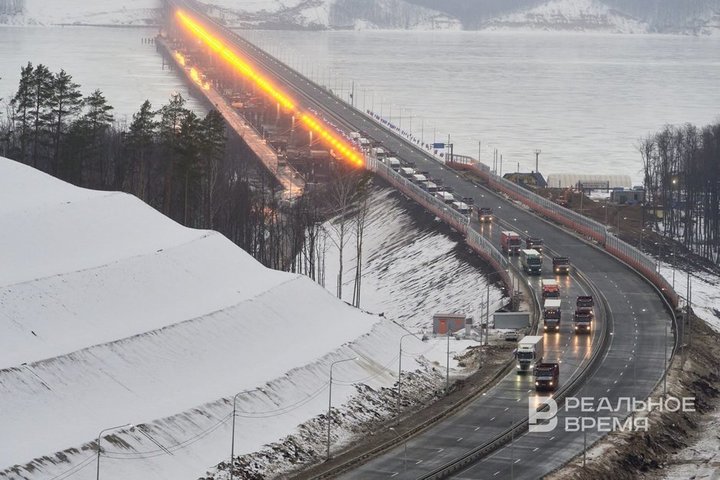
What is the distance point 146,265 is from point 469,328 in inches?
838

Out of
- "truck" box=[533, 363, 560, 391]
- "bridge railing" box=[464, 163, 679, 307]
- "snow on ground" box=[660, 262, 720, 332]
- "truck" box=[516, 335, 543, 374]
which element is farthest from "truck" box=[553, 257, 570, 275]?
"truck" box=[533, 363, 560, 391]

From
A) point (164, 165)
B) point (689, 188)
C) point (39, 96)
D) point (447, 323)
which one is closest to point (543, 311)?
point (447, 323)

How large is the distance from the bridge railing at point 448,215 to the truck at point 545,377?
2627 centimetres

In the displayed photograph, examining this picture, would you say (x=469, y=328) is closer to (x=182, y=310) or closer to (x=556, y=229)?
(x=182, y=310)

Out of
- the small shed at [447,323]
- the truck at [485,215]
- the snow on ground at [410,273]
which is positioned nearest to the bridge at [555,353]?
the truck at [485,215]

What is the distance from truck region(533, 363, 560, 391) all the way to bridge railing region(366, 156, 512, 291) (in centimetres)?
2627

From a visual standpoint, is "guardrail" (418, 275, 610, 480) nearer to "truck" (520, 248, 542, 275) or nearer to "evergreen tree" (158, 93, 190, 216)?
"truck" (520, 248, 542, 275)

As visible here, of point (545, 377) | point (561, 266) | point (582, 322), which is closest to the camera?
point (545, 377)

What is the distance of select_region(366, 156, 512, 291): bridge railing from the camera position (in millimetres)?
114500

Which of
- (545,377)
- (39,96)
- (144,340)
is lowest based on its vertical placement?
(545,377)

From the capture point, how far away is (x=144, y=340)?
75.8 m

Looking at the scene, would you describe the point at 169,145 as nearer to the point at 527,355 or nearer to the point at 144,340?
the point at 527,355

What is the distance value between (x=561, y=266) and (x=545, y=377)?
30.3m

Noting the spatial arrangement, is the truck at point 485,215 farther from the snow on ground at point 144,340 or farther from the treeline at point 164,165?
the snow on ground at point 144,340
